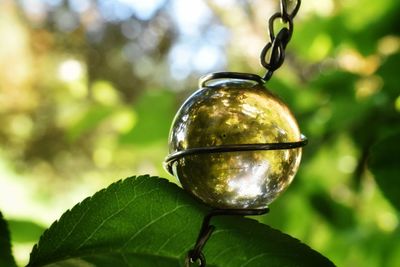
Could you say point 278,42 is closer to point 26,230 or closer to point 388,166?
point 388,166

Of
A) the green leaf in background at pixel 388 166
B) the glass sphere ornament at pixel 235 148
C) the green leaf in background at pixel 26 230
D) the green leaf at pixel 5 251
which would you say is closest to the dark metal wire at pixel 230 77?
the glass sphere ornament at pixel 235 148

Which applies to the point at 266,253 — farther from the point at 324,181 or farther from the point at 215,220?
the point at 324,181

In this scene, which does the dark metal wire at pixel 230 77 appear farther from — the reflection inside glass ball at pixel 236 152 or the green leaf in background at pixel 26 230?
the green leaf in background at pixel 26 230

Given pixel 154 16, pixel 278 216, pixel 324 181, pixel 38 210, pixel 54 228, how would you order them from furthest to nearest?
pixel 38 210, pixel 154 16, pixel 324 181, pixel 278 216, pixel 54 228

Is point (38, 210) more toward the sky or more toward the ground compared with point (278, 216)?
more toward the sky

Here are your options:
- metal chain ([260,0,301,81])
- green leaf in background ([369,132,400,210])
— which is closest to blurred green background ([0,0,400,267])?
green leaf in background ([369,132,400,210])

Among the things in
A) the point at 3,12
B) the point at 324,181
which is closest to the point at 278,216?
the point at 324,181

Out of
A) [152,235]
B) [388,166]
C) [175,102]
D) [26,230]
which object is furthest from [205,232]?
[175,102]

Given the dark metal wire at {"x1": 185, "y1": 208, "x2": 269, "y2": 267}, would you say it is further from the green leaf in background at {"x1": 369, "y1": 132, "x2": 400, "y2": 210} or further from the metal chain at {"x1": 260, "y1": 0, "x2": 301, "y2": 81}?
the green leaf in background at {"x1": 369, "y1": 132, "x2": 400, "y2": 210}
